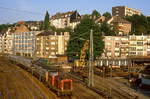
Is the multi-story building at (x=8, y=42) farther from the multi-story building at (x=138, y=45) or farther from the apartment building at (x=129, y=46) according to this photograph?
the multi-story building at (x=138, y=45)

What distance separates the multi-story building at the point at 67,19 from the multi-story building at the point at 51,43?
5094 centimetres

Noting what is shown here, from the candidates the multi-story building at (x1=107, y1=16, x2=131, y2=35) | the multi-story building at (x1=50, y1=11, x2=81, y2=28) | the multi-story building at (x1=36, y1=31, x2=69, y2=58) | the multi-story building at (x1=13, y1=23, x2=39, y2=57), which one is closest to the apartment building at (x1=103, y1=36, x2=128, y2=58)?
the multi-story building at (x1=36, y1=31, x2=69, y2=58)

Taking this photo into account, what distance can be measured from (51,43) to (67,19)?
62.0 m

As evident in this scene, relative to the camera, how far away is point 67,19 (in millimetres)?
169000

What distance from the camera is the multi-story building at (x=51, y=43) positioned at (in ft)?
355

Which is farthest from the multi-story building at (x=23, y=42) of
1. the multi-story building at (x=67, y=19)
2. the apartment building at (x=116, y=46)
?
the apartment building at (x=116, y=46)

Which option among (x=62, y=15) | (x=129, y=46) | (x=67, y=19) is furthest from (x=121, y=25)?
(x=62, y=15)

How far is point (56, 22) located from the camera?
177625 millimetres

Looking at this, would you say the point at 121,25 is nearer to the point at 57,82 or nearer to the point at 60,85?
the point at 57,82

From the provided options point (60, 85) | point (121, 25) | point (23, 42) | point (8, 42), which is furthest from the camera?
point (8, 42)

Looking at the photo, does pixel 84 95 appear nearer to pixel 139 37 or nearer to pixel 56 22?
pixel 139 37

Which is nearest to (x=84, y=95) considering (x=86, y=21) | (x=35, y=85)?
(x=35, y=85)

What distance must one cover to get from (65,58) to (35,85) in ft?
176

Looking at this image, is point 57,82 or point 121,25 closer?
point 57,82
